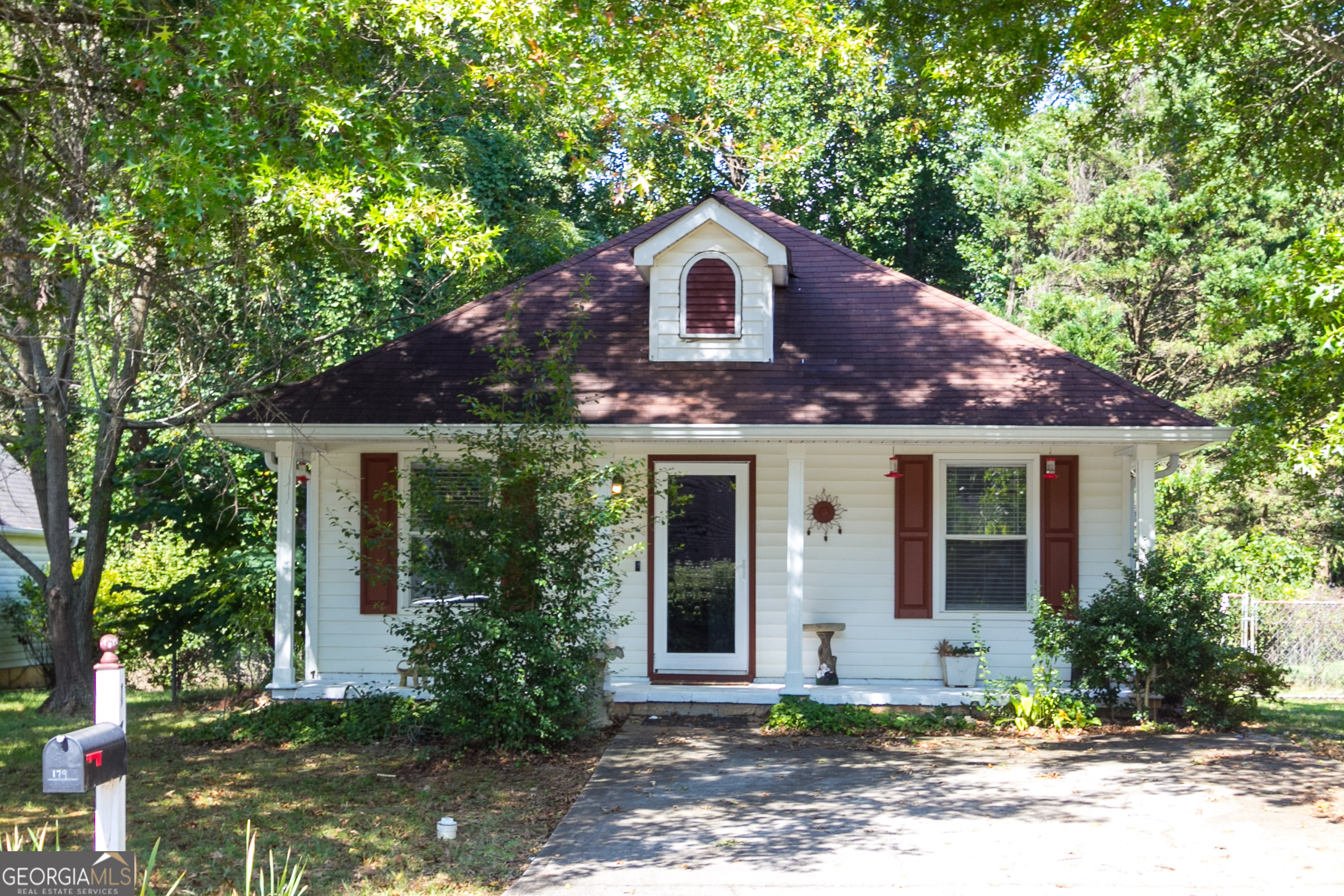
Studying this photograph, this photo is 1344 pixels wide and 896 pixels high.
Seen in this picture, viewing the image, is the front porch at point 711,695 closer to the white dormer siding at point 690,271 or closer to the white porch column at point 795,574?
the white porch column at point 795,574

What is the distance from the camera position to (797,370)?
11477 mm

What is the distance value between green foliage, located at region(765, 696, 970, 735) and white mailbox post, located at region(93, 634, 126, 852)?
652cm

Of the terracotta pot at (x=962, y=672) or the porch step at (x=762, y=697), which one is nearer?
the porch step at (x=762, y=697)

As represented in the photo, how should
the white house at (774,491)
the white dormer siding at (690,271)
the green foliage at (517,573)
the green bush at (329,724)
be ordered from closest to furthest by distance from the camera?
1. the green foliage at (517,573)
2. the green bush at (329,724)
3. the white house at (774,491)
4. the white dormer siding at (690,271)

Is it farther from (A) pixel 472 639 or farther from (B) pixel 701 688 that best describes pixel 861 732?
(A) pixel 472 639

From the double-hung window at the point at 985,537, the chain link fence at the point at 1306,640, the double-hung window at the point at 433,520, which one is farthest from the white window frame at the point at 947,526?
the double-hung window at the point at 433,520

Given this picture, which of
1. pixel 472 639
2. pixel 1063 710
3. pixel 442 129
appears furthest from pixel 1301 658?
pixel 442 129

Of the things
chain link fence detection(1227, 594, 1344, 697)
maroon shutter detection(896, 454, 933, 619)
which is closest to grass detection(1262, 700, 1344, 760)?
chain link fence detection(1227, 594, 1344, 697)

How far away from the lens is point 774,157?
1560 centimetres

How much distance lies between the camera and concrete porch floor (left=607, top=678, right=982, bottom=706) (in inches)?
416

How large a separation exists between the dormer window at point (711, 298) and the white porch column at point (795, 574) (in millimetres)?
1614

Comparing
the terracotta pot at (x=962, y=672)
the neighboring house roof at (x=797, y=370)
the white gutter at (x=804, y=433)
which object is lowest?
the terracotta pot at (x=962, y=672)

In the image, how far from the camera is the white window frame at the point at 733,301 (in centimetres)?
1156

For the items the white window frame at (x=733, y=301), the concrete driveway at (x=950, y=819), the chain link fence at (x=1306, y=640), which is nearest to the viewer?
the concrete driveway at (x=950, y=819)
